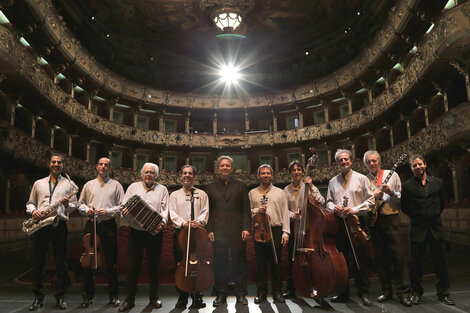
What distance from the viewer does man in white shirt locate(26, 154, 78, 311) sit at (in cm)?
449

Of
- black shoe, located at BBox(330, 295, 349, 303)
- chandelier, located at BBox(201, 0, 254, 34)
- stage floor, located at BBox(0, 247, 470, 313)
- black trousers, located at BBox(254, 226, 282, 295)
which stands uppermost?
chandelier, located at BBox(201, 0, 254, 34)

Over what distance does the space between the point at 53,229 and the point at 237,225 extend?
2540 millimetres

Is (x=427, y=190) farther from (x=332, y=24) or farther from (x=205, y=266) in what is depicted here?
(x=332, y=24)

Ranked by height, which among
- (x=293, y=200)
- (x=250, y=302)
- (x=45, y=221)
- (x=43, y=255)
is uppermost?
(x=293, y=200)

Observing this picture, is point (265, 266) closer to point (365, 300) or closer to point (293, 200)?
point (293, 200)

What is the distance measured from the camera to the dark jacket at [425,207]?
14.4ft

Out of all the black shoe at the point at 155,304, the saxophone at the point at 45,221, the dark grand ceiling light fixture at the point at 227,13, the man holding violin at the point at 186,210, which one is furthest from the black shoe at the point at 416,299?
the dark grand ceiling light fixture at the point at 227,13

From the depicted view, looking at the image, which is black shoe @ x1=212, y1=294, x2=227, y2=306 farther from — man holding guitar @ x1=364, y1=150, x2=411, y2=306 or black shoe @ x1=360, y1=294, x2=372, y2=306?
man holding guitar @ x1=364, y1=150, x2=411, y2=306

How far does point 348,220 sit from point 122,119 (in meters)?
22.4

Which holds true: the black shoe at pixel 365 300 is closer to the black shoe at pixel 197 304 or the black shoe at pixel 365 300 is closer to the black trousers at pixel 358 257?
the black trousers at pixel 358 257

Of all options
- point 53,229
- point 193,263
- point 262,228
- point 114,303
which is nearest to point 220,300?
point 193,263

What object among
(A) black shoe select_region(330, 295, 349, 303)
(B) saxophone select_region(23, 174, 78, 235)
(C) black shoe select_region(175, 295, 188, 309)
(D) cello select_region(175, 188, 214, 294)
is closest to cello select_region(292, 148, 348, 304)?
(A) black shoe select_region(330, 295, 349, 303)

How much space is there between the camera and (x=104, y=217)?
4.59 meters

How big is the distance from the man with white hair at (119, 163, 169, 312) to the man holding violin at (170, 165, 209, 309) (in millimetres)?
154
